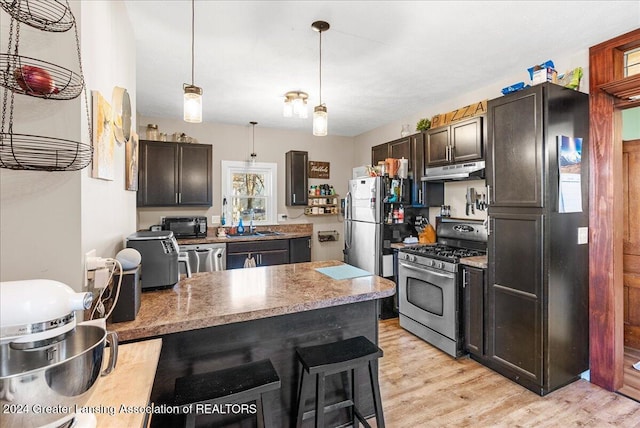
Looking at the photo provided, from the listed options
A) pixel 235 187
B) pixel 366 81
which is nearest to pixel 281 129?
pixel 235 187

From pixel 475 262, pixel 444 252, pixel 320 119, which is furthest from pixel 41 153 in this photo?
pixel 444 252

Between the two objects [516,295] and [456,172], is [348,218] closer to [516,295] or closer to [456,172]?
[456,172]

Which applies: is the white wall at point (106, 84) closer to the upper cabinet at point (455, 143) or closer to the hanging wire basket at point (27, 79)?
the hanging wire basket at point (27, 79)

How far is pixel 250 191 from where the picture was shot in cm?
512

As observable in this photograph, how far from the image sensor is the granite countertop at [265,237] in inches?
163

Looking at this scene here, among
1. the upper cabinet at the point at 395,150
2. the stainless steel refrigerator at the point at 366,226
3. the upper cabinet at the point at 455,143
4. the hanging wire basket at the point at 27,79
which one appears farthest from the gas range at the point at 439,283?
the hanging wire basket at the point at 27,79

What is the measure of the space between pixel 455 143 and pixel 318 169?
2.67 meters

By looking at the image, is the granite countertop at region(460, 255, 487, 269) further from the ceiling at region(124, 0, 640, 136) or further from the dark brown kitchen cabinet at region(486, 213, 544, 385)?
the ceiling at region(124, 0, 640, 136)

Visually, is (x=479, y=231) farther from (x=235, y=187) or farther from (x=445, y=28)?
(x=235, y=187)

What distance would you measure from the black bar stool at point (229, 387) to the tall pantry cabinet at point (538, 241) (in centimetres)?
199

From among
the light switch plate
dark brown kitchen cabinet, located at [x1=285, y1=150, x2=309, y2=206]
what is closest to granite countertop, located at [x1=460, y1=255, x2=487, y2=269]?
the light switch plate

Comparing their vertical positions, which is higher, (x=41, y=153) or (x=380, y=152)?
(x=380, y=152)

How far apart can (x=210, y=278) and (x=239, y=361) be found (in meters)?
0.67

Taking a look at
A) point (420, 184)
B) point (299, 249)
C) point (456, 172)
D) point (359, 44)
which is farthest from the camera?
point (299, 249)
